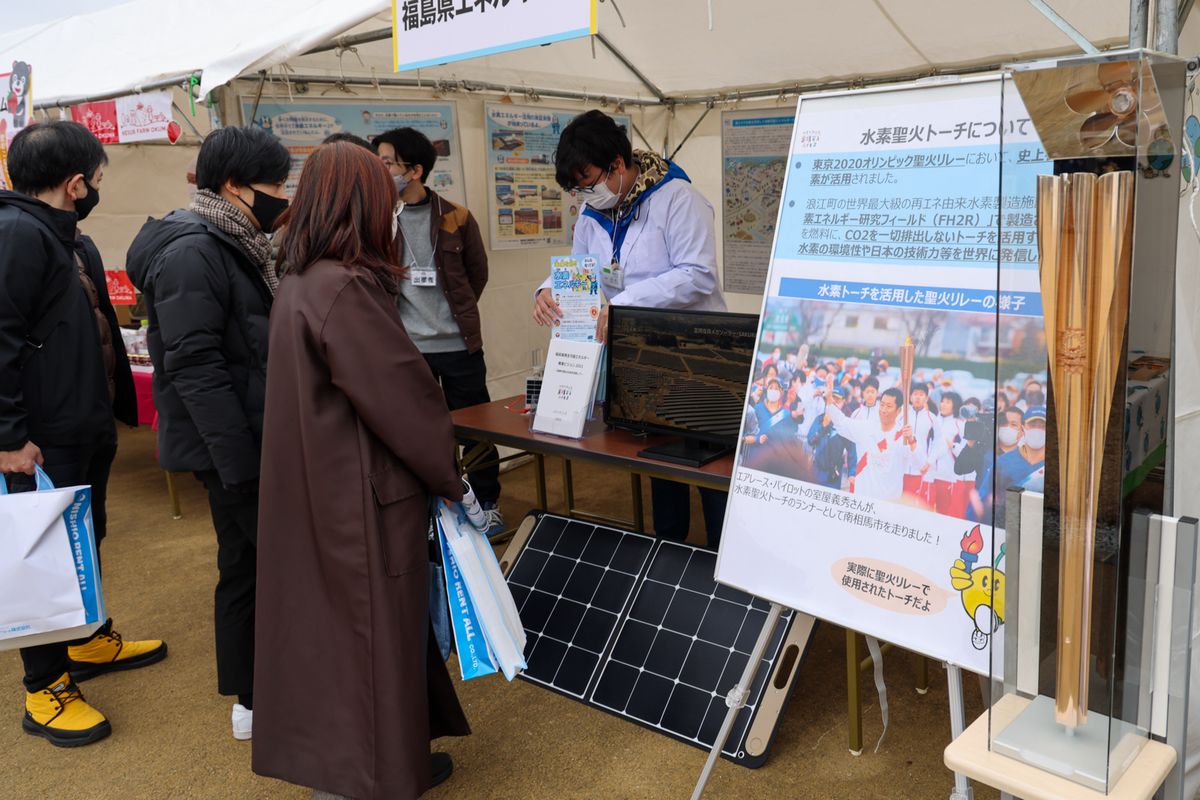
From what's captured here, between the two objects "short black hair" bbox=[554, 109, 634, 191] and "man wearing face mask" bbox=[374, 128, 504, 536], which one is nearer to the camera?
"short black hair" bbox=[554, 109, 634, 191]

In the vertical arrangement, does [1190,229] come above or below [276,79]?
below

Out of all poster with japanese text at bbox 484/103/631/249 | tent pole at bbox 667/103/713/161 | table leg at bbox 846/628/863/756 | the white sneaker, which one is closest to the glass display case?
table leg at bbox 846/628/863/756

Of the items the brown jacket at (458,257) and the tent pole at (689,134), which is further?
the tent pole at (689,134)

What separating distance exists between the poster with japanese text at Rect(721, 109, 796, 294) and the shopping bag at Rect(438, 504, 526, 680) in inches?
101

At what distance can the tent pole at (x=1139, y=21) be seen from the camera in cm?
138

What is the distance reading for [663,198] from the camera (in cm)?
277

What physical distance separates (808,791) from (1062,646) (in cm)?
103

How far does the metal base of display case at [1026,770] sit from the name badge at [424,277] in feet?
8.76

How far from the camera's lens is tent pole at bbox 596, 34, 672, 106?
411 cm

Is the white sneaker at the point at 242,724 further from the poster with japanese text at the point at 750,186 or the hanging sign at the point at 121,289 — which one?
the hanging sign at the point at 121,289

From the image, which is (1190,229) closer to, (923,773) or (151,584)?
(923,773)

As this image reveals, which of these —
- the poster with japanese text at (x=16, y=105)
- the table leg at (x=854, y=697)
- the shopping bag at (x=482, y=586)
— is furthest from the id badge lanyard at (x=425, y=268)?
the table leg at (x=854, y=697)

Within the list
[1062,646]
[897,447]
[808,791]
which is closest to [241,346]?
[897,447]

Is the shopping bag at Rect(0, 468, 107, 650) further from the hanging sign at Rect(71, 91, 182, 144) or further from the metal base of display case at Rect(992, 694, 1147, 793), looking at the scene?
the metal base of display case at Rect(992, 694, 1147, 793)
